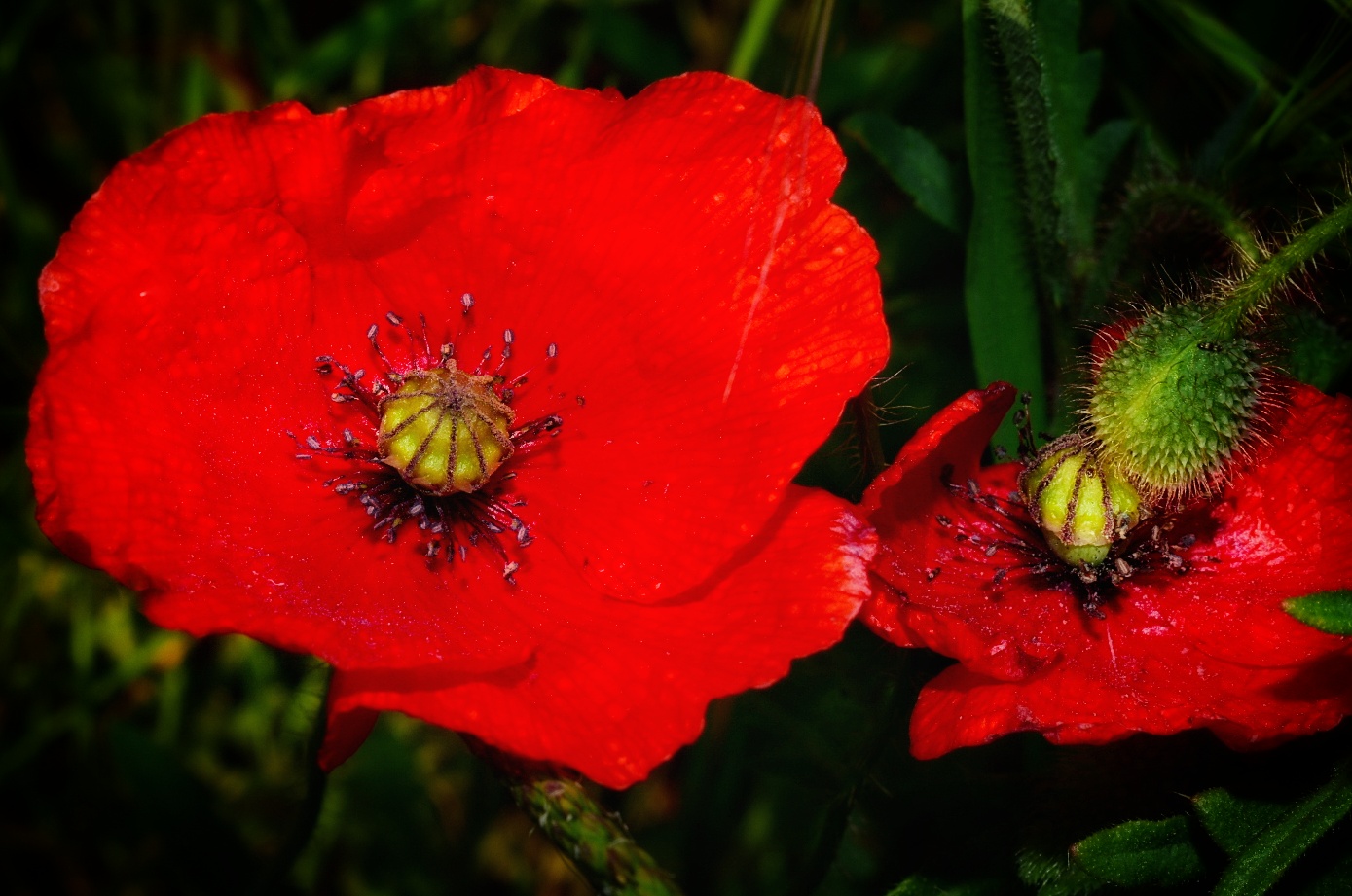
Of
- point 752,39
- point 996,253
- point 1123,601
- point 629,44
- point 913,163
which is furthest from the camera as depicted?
point 629,44

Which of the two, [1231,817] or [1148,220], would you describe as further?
[1148,220]

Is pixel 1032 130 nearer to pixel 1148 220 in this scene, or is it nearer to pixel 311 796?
pixel 1148 220

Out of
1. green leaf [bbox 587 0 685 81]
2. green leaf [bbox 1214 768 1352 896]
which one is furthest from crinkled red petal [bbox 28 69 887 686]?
green leaf [bbox 587 0 685 81]

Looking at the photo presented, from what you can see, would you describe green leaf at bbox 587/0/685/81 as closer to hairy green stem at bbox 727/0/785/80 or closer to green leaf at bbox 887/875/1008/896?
hairy green stem at bbox 727/0/785/80

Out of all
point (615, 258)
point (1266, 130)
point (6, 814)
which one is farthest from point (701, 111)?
point (6, 814)

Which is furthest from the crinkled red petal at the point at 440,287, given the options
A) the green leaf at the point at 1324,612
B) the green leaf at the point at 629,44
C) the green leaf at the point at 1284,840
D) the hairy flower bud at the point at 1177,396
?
the green leaf at the point at 629,44

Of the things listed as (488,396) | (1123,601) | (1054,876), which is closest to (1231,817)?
(1054,876)

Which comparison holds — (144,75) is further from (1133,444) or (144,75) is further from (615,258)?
(1133,444)
